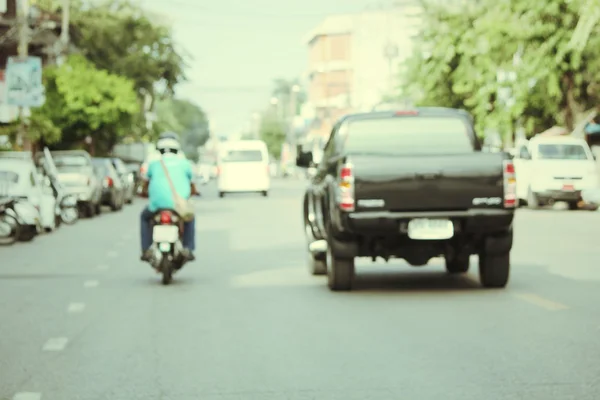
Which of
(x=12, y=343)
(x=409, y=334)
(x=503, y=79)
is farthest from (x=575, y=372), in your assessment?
(x=503, y=79)

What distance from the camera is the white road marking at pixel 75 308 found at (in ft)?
44.1

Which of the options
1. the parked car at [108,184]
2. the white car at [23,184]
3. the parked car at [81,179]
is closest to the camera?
the white car at [23,184]

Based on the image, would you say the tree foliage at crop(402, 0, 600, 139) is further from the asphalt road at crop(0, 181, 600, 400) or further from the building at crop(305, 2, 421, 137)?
the building at crop(305, 2, 421, 137)

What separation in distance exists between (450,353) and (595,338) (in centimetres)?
133

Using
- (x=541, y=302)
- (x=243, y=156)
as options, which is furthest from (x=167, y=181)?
(x=243, y=156)

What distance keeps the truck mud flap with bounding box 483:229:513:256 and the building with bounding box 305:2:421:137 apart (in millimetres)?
111088

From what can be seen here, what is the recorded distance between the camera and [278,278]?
16.9 metres

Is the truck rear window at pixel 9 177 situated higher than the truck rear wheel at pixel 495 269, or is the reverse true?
the truck rear window at pixel 9 177

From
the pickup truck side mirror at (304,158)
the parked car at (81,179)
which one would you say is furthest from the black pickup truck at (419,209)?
the parked car at (81,179)

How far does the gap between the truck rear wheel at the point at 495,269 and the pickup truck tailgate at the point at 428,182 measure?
0.79 metres

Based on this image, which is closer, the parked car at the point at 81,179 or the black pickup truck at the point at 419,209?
the black pickup truck at the point at 419,209

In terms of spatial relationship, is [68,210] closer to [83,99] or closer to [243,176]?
[243,176]

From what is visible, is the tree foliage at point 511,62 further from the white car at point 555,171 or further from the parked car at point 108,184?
the parked car at point 108,184

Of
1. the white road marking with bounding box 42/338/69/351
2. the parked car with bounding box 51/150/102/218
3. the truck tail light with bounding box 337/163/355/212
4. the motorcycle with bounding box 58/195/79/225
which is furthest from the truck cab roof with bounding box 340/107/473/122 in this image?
the parked car with bounding box 51/150/102/218
